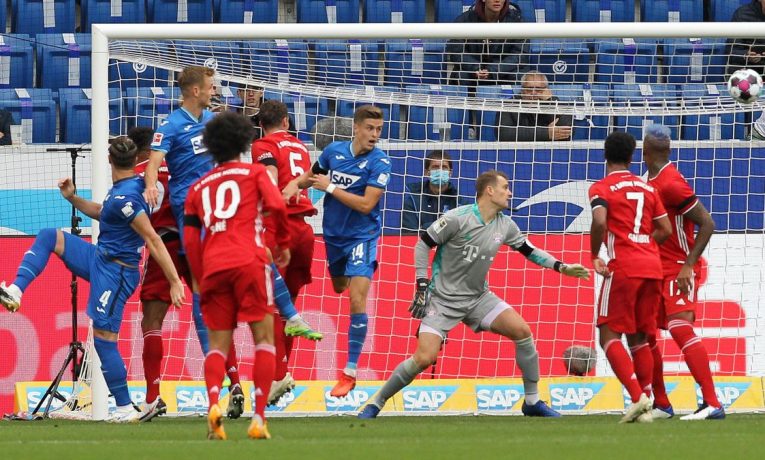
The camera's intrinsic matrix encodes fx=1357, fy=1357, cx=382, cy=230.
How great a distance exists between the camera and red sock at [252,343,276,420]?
742 cm

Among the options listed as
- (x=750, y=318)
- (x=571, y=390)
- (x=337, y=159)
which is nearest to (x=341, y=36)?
(x=337, y=159)

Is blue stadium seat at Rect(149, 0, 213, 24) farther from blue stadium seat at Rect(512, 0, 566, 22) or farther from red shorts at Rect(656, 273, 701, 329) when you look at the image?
red shorts at Rect(656, 273, 701, 329)

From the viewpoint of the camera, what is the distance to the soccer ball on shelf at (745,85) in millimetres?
11055

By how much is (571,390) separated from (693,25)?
334 centimetres

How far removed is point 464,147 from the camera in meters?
12.6

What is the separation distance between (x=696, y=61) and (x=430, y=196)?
309 centimetres

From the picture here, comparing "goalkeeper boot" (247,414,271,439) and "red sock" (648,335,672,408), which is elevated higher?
"goalkeeper boot" (247,414,271,439)

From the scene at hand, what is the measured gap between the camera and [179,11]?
57.2 ft

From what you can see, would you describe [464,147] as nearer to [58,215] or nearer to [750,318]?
[750,318]

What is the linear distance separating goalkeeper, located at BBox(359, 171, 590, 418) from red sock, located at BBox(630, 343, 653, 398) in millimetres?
869

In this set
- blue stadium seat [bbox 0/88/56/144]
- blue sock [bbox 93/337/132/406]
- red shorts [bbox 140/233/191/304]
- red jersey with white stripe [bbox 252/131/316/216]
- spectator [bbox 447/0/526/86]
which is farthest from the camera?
blue stadium seat [bbox 0/88/56/144]

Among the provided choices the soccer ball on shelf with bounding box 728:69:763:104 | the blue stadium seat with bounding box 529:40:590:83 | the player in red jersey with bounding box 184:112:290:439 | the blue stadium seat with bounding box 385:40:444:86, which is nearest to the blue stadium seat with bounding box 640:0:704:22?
the blue stadium seat with bounding box 529:40:590:83

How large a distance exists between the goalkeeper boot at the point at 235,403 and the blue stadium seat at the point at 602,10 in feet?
29.4

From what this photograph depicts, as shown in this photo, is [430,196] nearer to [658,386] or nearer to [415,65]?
[415,65]
